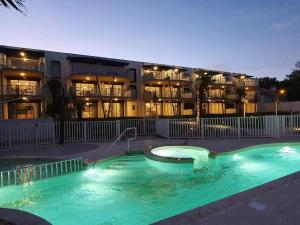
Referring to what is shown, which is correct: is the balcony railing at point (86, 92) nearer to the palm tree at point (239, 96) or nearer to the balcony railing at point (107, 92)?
the balcony railing at point (107, 92)

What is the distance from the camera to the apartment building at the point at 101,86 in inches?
1017

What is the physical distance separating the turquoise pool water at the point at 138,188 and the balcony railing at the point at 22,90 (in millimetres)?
18173

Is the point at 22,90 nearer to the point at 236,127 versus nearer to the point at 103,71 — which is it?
the point at 103,71

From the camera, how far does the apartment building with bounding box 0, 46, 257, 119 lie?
25828mm

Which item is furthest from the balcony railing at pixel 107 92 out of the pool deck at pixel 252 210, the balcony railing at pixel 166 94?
the pool deck at pixel 252 210

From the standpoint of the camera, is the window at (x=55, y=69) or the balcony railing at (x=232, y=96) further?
the balcony railing at (x=232, y=96)

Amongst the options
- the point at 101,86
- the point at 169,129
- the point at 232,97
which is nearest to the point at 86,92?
the point at 101,86

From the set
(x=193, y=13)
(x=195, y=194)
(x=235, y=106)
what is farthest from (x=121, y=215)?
(x=235, y=106)

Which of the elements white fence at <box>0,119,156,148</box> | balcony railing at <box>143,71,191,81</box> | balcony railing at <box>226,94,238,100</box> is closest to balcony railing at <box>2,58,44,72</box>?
white fence at <box>0,119,156,148</box>

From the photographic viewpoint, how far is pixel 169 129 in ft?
53.1

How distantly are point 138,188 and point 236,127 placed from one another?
8.99 m

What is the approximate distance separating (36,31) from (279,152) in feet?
61.1

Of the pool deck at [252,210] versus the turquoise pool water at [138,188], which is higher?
the pool deck at [252,210]

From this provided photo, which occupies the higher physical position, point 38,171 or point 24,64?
point 24,64
